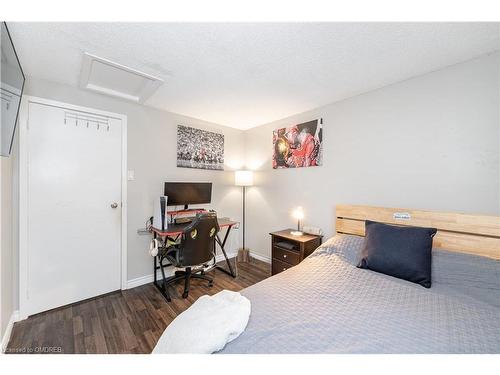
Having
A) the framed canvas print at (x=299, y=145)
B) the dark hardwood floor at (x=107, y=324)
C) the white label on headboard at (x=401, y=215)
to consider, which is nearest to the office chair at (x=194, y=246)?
the dark hardwood floor at (x=107, y=324)

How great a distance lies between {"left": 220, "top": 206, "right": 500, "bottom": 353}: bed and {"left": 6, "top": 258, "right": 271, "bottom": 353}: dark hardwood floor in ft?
3.74

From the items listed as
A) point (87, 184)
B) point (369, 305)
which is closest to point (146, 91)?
point (87, 184)

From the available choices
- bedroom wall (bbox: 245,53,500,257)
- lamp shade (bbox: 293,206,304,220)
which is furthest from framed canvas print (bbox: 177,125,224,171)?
lamp shade (bbox: 293,206,304,220)

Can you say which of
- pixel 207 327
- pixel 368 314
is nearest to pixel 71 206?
pixel 207 327

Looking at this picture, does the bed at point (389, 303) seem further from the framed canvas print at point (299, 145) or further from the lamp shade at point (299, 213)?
the framed canvas print at point (299, 145)

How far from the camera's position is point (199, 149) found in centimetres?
302

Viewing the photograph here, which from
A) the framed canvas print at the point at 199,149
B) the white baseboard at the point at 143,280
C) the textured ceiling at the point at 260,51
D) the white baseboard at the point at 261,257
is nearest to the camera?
the textured ceiling at the point at 260,51

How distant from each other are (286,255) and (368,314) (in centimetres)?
138

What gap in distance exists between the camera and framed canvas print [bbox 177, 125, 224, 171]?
284 cm

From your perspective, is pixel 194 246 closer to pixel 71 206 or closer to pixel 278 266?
pixel 278 266

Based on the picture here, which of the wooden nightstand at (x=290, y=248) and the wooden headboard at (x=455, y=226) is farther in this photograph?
the wooden nightstand at (x=290, y=248)

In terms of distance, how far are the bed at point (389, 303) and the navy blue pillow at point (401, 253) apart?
7 centimetres

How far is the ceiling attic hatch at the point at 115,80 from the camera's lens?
167 cm
